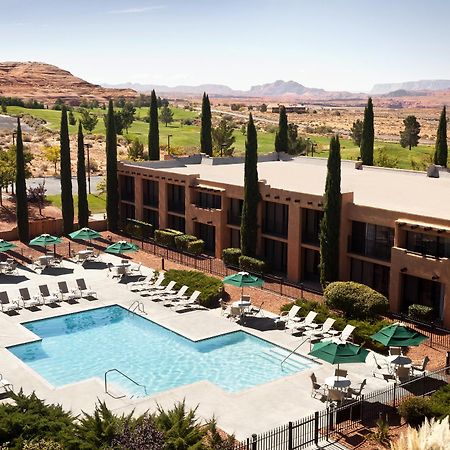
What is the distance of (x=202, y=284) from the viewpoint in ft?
121

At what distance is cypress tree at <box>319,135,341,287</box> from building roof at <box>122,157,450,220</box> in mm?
2034

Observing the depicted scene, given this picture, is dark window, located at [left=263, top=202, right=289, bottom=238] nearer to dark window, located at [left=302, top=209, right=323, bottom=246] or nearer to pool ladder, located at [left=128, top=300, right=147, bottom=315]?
dark window, located at [left=302, top=209, right=323, bottom=246]

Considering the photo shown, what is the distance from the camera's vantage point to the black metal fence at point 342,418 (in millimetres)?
19891

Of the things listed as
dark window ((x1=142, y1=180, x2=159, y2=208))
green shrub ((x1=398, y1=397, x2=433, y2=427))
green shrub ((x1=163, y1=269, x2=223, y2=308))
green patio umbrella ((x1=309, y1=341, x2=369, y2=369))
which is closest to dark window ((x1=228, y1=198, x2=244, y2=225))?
green shrub ((x1=163, y1=269, x2=223, y2=308))

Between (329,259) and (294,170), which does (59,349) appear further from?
(294,170)

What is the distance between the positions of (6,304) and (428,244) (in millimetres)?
22525

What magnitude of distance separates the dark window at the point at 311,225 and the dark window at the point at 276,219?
5.37ft

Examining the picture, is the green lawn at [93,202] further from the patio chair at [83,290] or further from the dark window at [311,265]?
the dark window at [311,265]

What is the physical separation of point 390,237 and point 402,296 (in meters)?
3.25

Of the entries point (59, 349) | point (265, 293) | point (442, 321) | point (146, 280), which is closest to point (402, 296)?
point (442, 321)

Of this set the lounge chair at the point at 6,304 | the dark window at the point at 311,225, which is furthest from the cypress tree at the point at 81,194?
the dark window at the point at 311,225

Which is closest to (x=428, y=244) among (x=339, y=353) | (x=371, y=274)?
(x=371, y=274)

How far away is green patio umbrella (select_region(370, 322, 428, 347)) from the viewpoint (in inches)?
1009

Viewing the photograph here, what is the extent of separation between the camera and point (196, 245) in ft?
151
